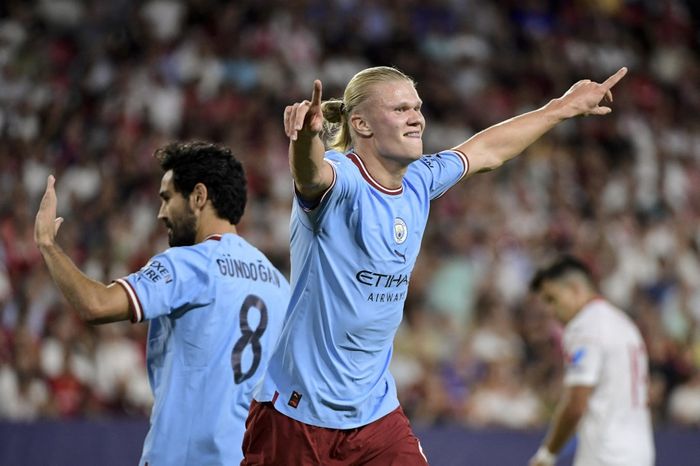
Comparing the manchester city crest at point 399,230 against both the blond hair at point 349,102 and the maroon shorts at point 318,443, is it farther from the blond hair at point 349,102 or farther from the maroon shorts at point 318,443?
the maroon shorts at point 318,443

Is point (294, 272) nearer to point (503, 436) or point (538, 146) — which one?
point (503, 436)

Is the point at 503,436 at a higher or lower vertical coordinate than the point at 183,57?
lower

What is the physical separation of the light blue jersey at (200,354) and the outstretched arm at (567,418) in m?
2.53

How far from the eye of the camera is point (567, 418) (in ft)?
22.4

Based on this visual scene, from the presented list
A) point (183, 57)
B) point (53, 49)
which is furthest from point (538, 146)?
point (53, 49)

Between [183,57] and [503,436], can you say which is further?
[183,57]

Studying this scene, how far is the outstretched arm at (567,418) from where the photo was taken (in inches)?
269

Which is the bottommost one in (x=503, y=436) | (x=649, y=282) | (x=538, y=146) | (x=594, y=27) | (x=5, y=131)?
(x=503, y=436)

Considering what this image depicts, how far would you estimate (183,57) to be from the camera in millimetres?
12477

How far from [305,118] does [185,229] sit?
126 centimetres

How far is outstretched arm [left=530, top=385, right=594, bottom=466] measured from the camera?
6820 millimetres

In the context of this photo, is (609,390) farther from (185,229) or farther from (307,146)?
(307,146)

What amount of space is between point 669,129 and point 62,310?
7913mm

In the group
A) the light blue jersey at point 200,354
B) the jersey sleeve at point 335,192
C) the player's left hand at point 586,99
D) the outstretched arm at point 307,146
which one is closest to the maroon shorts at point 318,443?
the light blue jersey at point 200,354
